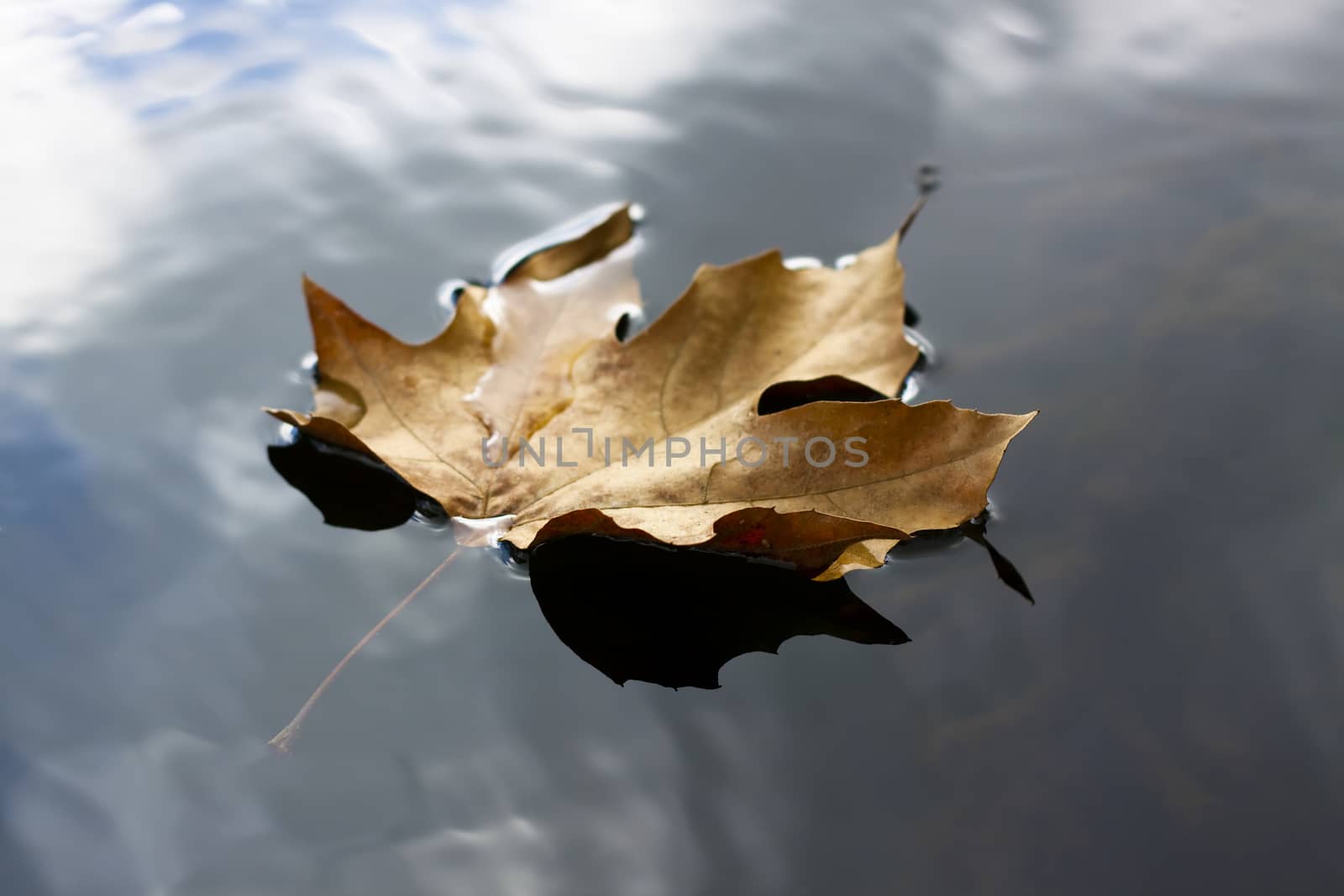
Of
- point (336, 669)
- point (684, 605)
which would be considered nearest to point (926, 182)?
point (684, 605)

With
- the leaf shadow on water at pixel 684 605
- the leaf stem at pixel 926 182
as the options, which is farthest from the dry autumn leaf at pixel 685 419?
the leaf stem at pixel 926 182

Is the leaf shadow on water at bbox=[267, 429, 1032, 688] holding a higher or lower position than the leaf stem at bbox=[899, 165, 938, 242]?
lower

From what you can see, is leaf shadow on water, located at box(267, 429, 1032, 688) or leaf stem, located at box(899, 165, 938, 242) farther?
leaf stem, located at box(899, 165, 938, 242)

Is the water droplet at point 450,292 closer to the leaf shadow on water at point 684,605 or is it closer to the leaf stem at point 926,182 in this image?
the leaf shadow on water at point 684,605

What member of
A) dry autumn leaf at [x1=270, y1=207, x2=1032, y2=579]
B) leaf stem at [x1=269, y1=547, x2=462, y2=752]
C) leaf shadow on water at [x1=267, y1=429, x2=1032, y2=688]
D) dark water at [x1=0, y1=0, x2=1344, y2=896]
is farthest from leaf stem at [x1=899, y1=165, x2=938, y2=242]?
leaf stem at [x1=269, y1=547, x2=462, y2=752]

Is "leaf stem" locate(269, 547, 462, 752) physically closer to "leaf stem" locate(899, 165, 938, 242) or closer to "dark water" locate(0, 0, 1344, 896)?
"dark water" locate(0, 0, 1344, 896)

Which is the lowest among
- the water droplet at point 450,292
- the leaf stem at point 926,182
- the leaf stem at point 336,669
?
the leaf stem at point 336,669
